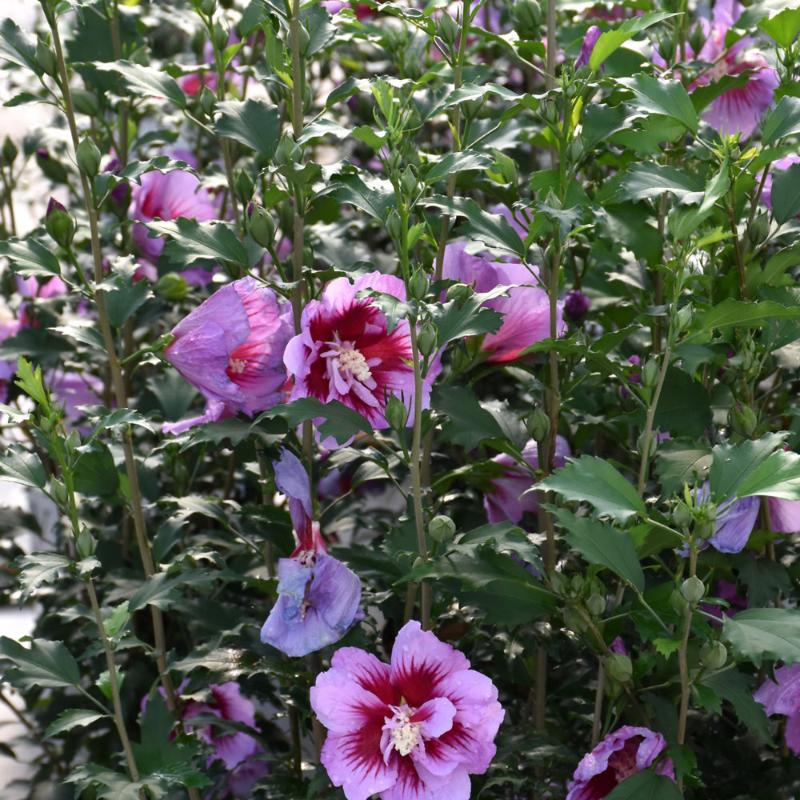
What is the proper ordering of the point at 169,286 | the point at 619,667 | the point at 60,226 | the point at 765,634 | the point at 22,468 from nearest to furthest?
the point at 765,634 < the point at 619,667 < the point at 22,468 < the point at 60,226 < the point at 169,286

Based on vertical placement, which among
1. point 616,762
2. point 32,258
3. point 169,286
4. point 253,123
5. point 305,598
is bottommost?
point 616,762

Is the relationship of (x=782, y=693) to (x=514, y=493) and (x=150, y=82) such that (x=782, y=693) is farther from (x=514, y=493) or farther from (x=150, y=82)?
(x=150, y=82)

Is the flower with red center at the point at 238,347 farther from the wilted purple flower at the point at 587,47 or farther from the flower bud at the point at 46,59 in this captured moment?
the wilted purple flower at the point at 587,47

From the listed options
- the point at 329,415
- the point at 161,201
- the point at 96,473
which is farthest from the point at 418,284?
the point at 161,201

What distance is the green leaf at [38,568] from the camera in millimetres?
1041

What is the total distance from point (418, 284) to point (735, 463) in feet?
0.86

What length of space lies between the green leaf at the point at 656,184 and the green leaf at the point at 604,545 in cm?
27

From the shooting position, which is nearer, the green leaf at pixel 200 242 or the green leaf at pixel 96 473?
the green leaf at pixel 200 242

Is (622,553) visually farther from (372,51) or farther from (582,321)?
(372,51)

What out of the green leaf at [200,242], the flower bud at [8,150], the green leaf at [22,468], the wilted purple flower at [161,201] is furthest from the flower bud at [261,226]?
the flower bud at [8,150]

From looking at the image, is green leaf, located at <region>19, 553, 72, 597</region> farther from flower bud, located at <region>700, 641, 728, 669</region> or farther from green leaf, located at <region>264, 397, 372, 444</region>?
flower bud, located at <region>700, 641, 728, 669</region>

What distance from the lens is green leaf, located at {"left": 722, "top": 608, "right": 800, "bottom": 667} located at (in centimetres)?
85

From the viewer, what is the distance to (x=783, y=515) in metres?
1.15

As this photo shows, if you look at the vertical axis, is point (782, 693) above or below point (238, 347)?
below
